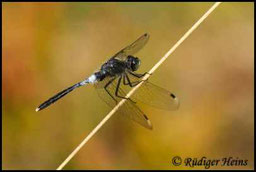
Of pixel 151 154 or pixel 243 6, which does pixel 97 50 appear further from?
pixel 243 6

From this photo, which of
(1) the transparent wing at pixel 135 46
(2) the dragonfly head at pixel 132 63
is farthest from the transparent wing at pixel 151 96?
(1) the transparent wing at pixel 135 46

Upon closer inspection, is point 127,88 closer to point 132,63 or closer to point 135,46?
point 132,63

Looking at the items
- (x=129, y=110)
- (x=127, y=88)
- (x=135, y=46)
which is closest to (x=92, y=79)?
(x=127, y=88)

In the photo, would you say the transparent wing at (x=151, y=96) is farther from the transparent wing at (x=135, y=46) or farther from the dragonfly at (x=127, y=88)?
the transparent wing at (x=135, y=46)

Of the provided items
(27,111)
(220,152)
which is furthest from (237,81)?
(27,111)

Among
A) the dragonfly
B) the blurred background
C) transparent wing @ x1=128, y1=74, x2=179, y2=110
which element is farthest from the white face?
transparent wing @ x1=128, y1=74, x2=179, y2=110
